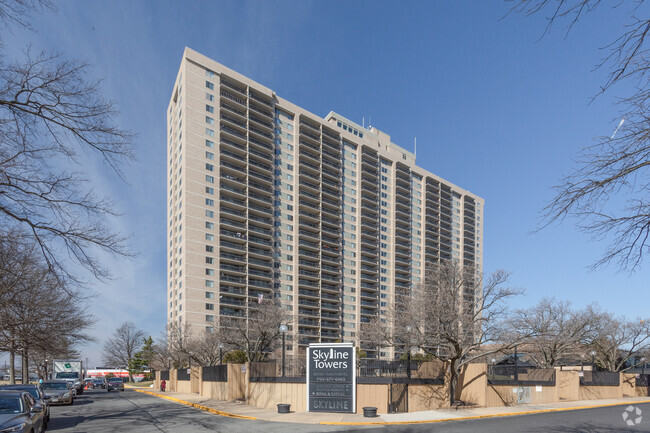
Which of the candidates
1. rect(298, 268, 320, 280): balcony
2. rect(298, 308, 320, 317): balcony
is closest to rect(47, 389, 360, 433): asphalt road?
rect(298, 308, 320, 317): balcony

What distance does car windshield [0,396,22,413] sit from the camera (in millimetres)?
12046

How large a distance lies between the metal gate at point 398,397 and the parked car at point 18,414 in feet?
46.4

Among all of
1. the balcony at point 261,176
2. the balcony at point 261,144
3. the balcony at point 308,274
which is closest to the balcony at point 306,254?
the balcony at point 308,274

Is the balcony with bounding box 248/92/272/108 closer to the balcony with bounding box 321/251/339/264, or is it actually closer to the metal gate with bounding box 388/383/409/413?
the balcony with bounding box 321/251/339/264

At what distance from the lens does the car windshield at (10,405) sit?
1205 centimetres

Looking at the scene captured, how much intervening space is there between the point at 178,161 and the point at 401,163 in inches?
2303

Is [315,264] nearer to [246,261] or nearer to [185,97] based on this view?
[246,261]

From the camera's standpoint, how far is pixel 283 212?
90.5 meters

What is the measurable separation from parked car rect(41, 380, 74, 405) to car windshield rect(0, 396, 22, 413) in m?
17.7

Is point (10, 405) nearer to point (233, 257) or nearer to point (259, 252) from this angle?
point (233, 257)

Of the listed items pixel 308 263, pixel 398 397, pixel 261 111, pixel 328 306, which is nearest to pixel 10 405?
pixel 398 397

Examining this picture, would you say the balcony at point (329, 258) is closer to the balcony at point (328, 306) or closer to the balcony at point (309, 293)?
the balcony at point (309, 293)

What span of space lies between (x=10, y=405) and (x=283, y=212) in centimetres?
7843

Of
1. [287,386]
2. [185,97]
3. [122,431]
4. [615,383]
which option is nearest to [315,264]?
[185,97]
